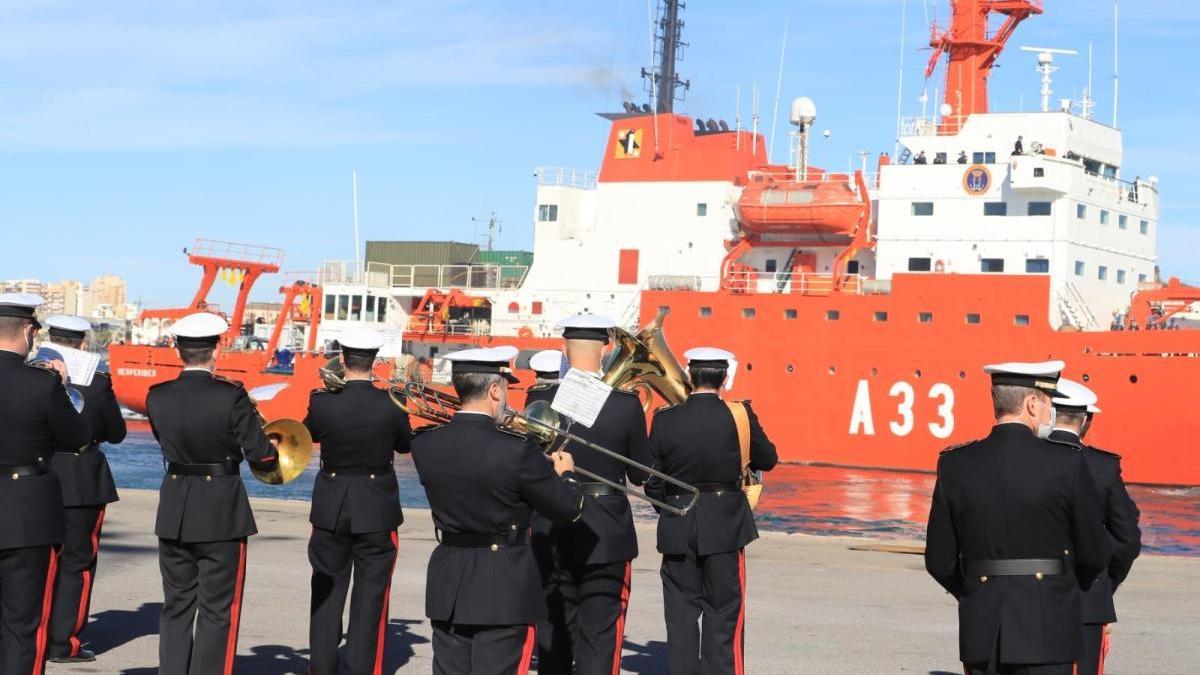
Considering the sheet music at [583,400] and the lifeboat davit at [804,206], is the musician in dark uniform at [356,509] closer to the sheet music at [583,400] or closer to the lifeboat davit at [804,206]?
the sheet music at [583,400]

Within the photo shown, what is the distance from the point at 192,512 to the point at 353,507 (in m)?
0.74

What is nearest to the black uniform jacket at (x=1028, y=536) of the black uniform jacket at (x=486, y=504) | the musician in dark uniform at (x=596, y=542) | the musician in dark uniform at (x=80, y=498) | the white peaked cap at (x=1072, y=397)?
the white peaked cap at (x=1072, y=397)

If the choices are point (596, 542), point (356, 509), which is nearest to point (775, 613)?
point (596, 542)

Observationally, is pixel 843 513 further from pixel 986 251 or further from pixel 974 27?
pixel 974 27

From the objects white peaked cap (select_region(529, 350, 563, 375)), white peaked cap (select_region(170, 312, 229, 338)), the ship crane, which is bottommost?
white peaked cap (select_region(529, 350, 563, 375))

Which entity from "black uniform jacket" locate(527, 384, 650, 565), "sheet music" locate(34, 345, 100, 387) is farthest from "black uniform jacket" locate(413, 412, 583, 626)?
"sheet music" locate(34, 345, 100, 387)

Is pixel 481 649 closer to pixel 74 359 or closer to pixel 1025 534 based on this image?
pixel 1025 534

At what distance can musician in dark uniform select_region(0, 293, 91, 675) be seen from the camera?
17.0 feet

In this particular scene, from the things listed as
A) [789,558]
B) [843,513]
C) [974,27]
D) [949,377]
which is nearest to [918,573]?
[789,558]

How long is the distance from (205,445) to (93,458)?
127 centimetres

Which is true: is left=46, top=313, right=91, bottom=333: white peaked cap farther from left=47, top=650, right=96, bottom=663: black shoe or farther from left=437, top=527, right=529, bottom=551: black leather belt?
left=437, top=527, right=529, bottom=551: black leather belt

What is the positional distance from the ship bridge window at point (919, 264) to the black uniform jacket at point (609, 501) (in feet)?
64.9

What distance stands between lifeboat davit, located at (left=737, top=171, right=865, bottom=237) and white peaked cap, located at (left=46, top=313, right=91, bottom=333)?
19.3 metres

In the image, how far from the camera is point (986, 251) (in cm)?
2441
